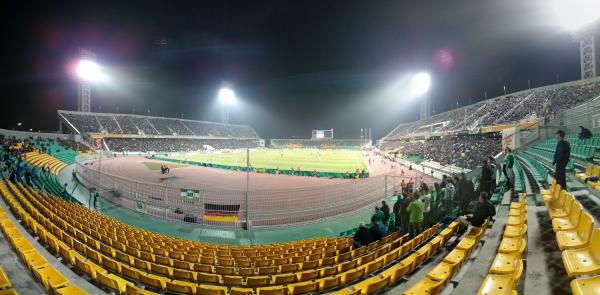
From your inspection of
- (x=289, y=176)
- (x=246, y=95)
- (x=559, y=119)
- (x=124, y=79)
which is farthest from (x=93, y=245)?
(x=246, y=95)

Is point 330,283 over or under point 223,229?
over

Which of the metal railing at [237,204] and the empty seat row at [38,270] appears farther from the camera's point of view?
the metal railing at [237,204]

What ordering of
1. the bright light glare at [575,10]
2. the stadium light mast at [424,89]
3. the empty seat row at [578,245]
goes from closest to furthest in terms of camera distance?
the empty seat row at [578,245], the bright light glare at [575,10], the stadium light mast at [424,89]

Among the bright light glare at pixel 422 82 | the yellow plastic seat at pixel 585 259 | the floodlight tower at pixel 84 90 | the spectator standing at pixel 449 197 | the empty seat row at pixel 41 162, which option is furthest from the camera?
the bright light glare at pixel 422 82

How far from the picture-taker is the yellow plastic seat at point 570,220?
379 centimetres

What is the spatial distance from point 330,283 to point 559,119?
22667mm

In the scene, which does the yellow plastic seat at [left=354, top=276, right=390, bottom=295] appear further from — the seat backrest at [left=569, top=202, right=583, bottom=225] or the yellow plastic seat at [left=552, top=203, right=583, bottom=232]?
the seat backrest at [left=569, top=202, right=583, bottom=225]

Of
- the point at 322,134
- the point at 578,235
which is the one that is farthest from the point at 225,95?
the point at 578,235

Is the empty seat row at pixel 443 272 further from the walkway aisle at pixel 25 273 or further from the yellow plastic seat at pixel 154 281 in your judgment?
the walkway aisle at pixel 25 273

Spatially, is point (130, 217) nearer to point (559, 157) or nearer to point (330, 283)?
point (330, 283)

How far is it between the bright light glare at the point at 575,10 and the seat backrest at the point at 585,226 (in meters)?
32.8

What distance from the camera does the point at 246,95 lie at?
11125 cm

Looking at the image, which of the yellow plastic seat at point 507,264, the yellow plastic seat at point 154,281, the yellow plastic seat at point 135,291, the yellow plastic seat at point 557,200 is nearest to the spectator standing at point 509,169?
the yellow plastic seat at point 557,200

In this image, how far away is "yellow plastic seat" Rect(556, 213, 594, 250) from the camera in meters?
3.14
